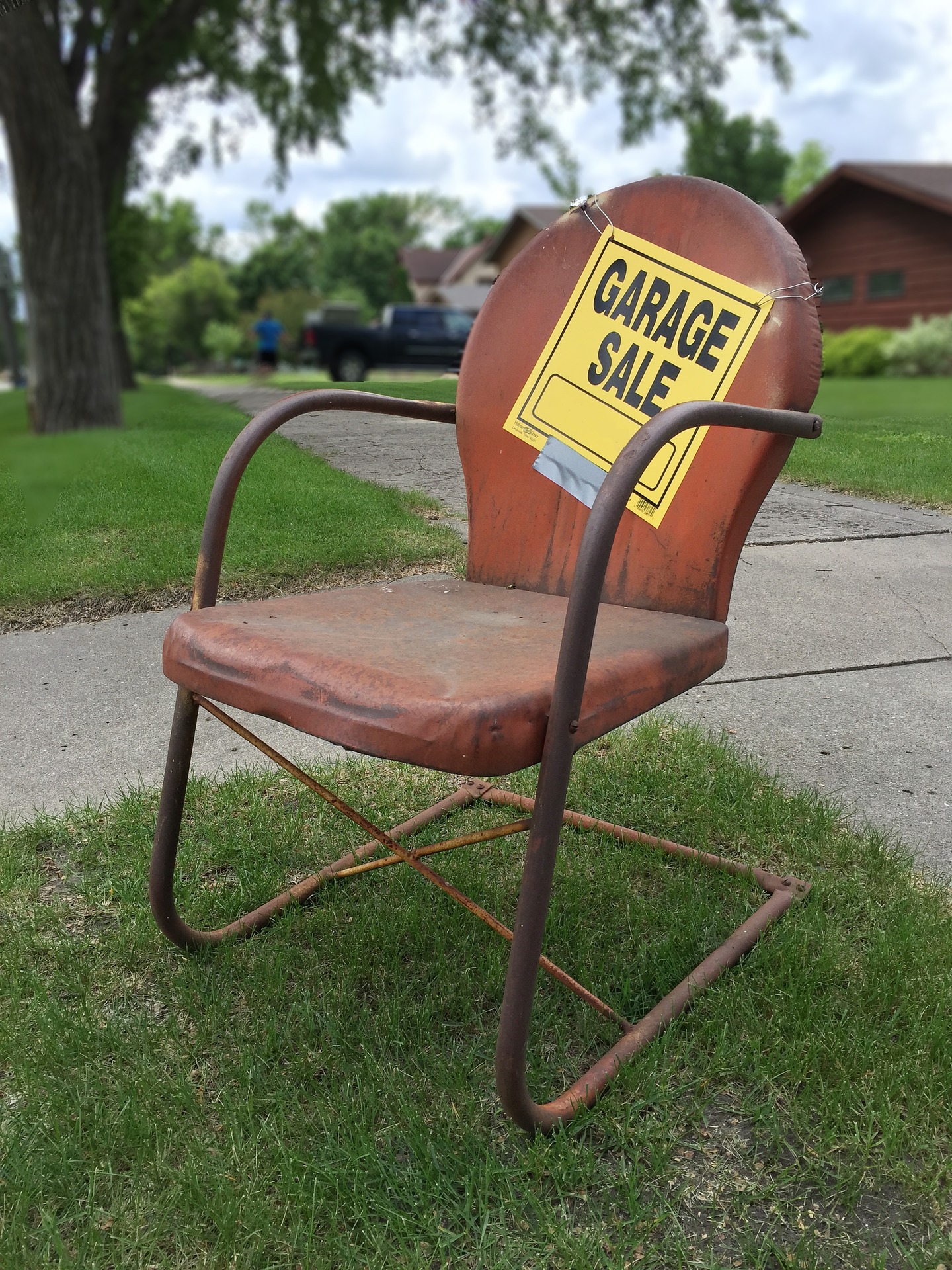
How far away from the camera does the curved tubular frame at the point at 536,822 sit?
3.34 feet

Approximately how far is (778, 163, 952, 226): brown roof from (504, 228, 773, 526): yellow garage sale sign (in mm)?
17602

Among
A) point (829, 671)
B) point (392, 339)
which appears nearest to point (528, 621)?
point (829, 671)

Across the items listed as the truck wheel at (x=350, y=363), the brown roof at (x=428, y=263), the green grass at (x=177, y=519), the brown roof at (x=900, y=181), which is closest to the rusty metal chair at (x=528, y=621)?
the green grass at (x=177, y=519)

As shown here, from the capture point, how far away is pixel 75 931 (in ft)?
5.28

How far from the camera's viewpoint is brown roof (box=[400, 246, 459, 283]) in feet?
127

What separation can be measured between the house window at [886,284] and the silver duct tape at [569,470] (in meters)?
19.4

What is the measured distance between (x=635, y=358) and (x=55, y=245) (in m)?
4.06

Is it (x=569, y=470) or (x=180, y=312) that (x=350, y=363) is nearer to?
(x=180, y=312)

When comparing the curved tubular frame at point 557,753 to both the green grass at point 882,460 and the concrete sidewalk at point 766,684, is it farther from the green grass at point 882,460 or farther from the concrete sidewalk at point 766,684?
the green grass at point 882,460

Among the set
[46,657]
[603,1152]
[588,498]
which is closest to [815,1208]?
[603,1152]

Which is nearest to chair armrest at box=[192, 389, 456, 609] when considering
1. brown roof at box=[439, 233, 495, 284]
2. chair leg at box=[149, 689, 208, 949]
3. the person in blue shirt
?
chair leg at box=[149, 689, 208, 949]

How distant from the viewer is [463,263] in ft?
140

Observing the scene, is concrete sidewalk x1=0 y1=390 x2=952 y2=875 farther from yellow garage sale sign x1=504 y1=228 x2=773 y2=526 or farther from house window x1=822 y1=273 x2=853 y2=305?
house window x1=822 y1=273 x2=853 y2=305

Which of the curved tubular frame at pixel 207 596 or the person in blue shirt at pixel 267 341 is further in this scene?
the person in blue shirt at pixel 267 341
